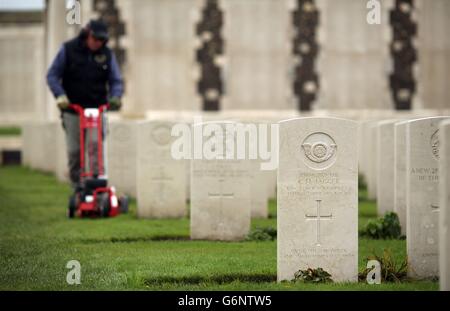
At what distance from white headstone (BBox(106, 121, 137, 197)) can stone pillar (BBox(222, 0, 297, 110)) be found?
1146 cm

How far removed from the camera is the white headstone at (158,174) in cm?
1265

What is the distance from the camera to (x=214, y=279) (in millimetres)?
8141

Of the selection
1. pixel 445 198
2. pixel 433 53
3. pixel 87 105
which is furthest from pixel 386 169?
pixel 433 53

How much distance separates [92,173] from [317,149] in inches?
196

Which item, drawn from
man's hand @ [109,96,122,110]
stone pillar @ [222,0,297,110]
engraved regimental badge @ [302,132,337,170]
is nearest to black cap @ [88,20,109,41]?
man's hand @ [109,96,122,110]

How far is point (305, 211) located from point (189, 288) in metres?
1.20

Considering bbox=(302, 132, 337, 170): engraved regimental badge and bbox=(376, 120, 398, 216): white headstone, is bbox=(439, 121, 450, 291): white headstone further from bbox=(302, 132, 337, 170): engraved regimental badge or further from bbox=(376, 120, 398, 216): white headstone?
bbox=(376, 120, 398, 216): white headstone

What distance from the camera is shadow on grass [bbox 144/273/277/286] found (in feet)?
26.3

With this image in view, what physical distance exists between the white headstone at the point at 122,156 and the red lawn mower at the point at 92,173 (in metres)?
2.95

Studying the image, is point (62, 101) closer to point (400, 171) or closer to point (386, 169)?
point (386, 169)

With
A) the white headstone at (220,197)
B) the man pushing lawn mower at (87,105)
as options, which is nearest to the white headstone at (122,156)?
the man pushing lawn mower at (87,105)

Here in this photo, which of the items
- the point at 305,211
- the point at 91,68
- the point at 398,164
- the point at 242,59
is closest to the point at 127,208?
the point at 91,68

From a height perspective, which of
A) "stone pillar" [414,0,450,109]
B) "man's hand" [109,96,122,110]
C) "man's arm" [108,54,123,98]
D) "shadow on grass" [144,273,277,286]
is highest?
"stone pillar" [414,0,450,109]
